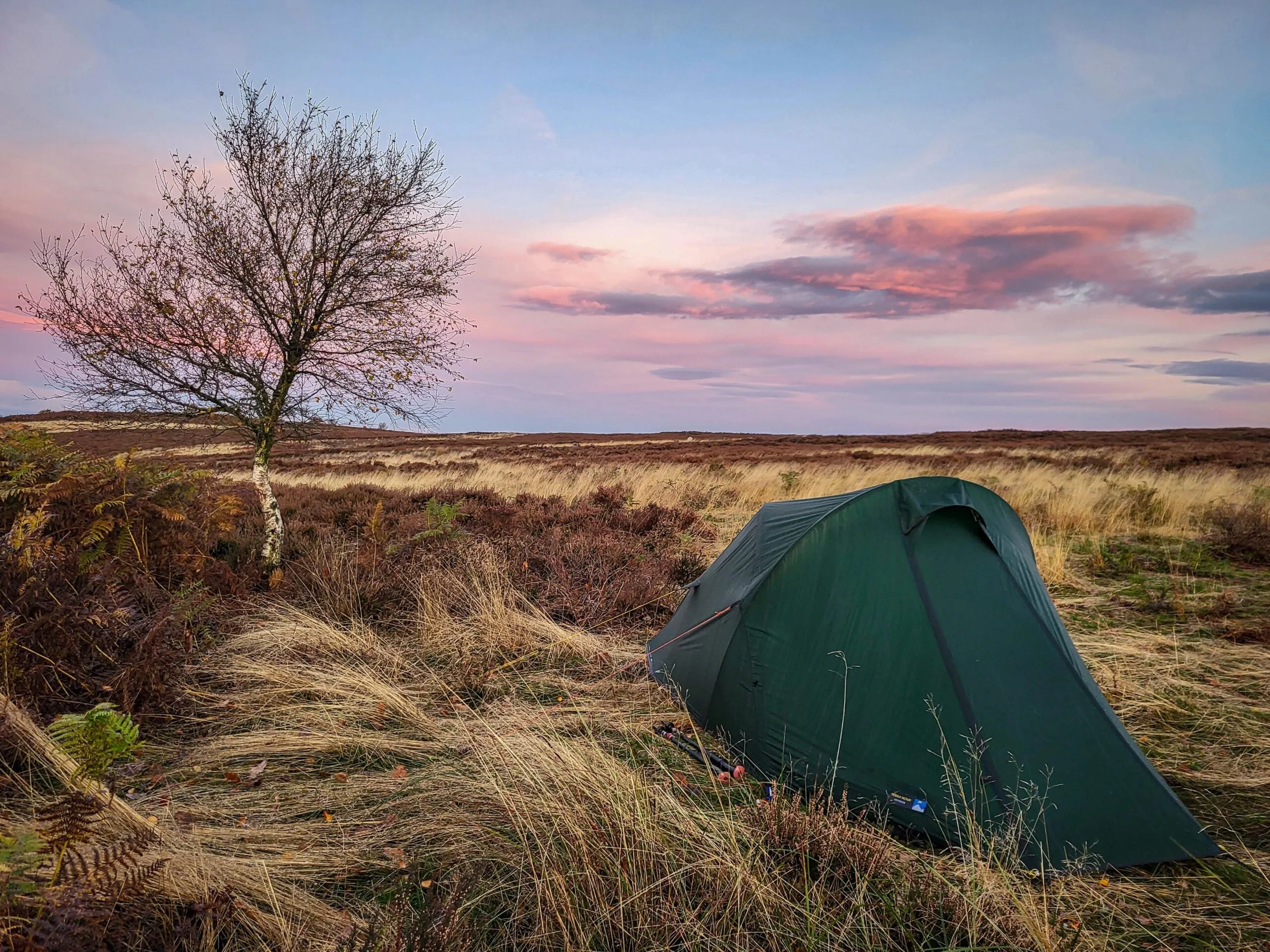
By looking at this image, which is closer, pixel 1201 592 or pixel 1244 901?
pixel 1244 901

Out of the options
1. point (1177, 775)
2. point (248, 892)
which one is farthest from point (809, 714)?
point (248, 892)

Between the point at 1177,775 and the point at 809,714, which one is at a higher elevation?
the point at 809,714

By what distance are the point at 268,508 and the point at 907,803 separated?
7202mm

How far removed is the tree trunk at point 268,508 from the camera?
7.33m

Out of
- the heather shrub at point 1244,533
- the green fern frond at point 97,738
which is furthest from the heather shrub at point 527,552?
the heather shrub at point 1244,533

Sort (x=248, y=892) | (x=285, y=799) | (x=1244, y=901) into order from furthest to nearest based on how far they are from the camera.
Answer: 1. (x=285, y=799)
2. (x=1244, y=901)
3. (x=248, y=892)

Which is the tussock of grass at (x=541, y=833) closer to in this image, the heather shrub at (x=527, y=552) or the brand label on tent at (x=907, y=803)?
the brand label on tent at (x=907, y=803)

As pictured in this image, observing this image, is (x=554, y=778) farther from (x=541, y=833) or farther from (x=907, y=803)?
(x=907, y=803)

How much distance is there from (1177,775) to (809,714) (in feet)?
7.29

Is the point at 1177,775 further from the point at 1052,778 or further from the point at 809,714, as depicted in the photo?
the point at 809,714

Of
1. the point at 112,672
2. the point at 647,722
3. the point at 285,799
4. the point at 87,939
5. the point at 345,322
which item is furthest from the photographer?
the point at 345,322

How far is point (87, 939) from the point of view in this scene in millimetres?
1875

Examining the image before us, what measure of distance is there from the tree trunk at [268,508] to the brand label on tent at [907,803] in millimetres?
6885

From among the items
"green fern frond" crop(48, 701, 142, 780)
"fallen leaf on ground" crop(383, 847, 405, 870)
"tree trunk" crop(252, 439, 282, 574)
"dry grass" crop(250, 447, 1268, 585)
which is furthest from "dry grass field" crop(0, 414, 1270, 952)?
"dry grass" crop(250, 447, 1268, 585)
